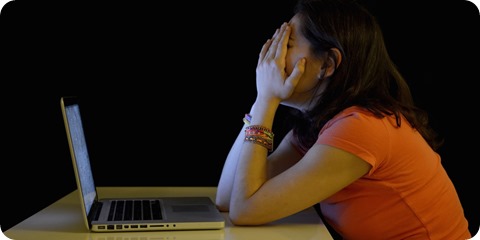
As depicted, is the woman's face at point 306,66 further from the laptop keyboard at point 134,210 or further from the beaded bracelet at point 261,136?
the laptop keyboard at point 134,210

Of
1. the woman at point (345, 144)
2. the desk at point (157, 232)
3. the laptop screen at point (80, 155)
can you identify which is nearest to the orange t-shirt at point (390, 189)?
the woman at point (345, 144)

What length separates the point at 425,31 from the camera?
6.98ft

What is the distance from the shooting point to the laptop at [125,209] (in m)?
1.30

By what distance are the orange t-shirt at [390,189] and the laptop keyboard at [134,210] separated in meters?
0.44

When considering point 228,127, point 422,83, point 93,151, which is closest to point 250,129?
point 228,127

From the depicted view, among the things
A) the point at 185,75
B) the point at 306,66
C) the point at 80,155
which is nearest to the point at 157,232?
the point at 80,155

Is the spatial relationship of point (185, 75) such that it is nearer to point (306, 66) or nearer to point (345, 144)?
point (306, 66)

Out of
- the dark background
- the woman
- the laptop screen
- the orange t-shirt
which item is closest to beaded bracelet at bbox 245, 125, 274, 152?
the woman

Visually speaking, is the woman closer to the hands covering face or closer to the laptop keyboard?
the hands covering face

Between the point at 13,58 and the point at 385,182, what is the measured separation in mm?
1083

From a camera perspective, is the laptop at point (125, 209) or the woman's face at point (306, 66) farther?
the woman's face at point (306, 66)

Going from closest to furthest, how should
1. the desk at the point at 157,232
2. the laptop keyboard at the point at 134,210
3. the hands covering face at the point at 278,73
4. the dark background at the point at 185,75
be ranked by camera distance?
the desk at the point at 157,232, the laptop keyboard at the point at 134,210, the hands covering face at the point at 278,73, the dark background at the point at 185,75

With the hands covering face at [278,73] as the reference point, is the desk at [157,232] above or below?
below

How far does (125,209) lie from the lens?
1.48 metres
